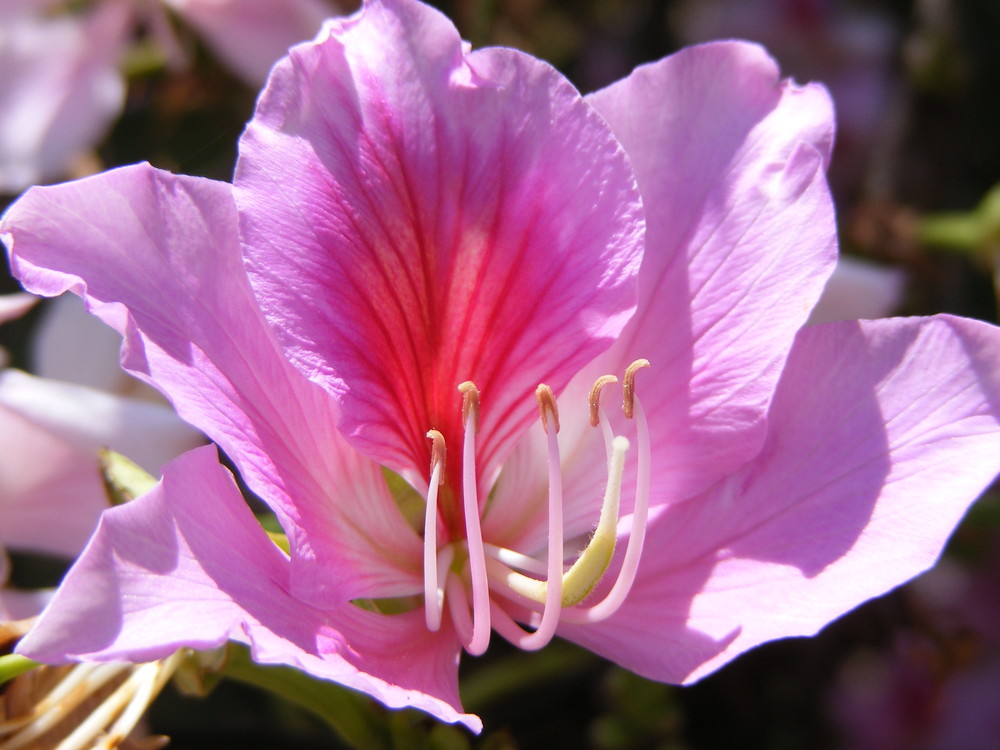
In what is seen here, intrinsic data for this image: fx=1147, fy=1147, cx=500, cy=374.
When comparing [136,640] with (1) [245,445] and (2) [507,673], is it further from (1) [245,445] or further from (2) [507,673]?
(2) [507,673]

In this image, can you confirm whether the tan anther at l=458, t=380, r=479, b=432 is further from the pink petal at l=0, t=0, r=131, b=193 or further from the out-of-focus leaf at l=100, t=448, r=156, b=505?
the pink petal at l=0, t=0, r=131, b=193

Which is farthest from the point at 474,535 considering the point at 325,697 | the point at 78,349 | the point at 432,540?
the point at 78,349

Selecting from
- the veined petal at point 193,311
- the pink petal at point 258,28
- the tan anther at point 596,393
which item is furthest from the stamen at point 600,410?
the pink petal at point 258,28

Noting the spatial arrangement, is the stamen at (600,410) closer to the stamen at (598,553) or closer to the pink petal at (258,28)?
the stamen at (598,553)

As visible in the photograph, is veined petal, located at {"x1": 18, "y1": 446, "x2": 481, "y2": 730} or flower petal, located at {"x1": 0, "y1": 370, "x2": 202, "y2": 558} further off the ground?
veined petal, located at {"x1": 18, "y1": 446, "x2": 481, "y2": 730}

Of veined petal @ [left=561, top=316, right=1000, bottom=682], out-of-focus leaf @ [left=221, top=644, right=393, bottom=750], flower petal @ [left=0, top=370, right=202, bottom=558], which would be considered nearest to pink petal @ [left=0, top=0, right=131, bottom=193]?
flower petal @ [left=0, top=370, right=202, bottom=558]

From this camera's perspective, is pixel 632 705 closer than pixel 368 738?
No

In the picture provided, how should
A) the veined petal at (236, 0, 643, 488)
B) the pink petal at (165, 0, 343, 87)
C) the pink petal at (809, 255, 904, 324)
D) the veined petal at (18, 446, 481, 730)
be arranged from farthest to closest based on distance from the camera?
the pink petal at (165, 0, 343, 87) → the pink petal at (809, 255, 904, 324) → the veined petal at (236, 0, 643, 488) → the veined petal at (18, 446, 481, 730)

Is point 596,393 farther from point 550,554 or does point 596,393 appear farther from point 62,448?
point 62,448

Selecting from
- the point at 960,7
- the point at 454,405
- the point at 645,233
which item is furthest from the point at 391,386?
the point at 960,7
